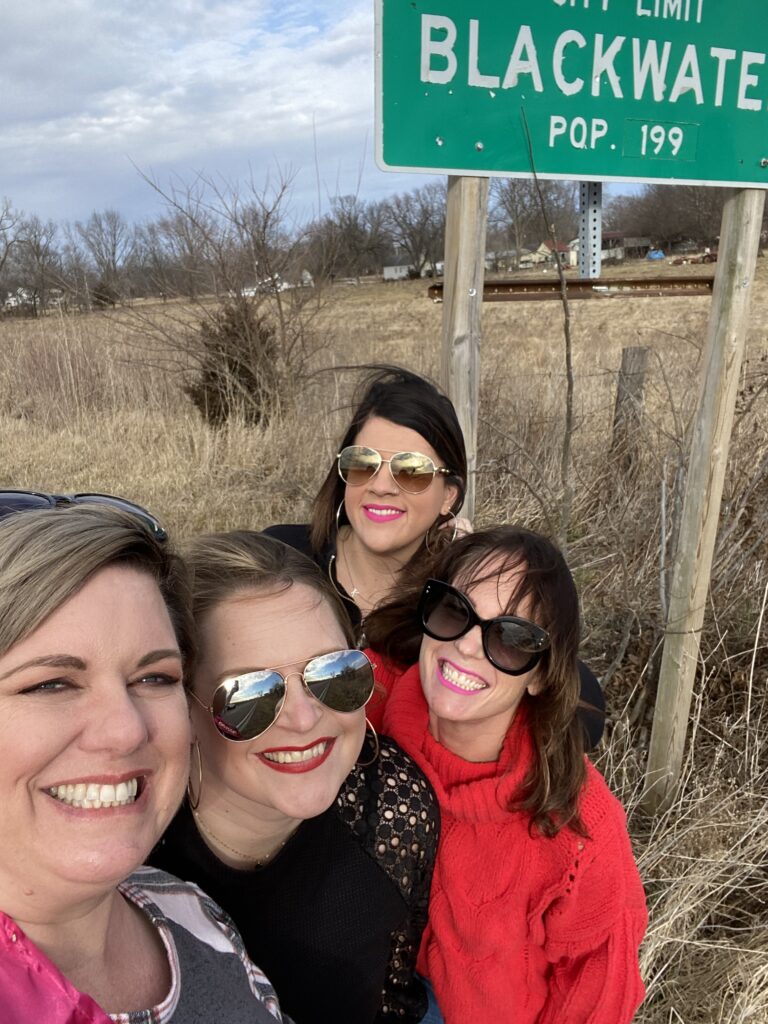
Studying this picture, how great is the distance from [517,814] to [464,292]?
1415mm

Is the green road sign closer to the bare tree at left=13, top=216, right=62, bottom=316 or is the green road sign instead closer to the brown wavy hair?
the brown wavy hair

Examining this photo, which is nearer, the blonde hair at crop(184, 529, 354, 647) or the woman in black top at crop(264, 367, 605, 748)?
the blonde hair at crop(184, 529, 354, 647)

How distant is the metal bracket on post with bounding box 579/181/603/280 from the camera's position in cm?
206

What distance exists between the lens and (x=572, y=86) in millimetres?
1809

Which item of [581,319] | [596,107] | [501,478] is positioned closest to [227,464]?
[501,478]

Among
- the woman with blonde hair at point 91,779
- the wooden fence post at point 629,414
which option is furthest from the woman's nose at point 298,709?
the wooden fence post at point 629,414

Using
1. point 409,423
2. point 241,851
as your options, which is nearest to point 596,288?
point 409,423

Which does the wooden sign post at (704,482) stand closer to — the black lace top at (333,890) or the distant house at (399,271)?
the black lace top at (333,890)

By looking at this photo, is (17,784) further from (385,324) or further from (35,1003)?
(385,324)

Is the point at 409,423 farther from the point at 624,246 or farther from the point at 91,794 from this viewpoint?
the point at 624,246

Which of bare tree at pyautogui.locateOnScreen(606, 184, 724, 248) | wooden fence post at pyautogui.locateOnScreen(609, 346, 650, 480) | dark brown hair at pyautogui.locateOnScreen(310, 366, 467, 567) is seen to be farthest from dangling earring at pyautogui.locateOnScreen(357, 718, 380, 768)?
bare tree at pyautogui.locateOnScreen(606, 184, 724, 248)

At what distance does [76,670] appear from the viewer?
3.04 feet

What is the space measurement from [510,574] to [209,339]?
284 inches

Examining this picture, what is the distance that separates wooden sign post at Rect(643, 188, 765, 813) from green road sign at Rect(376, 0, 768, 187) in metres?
0.28
